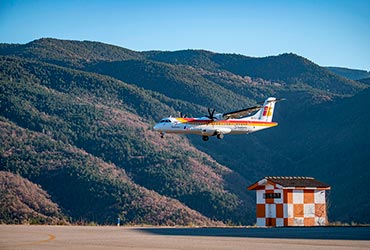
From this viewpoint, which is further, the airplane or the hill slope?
the hill slope

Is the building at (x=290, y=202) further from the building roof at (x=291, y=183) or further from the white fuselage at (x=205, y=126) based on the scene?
the white fuselage at (x=205, y=126)

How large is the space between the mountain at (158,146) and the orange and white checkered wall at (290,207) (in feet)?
135

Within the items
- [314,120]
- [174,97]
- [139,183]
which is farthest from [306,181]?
[174,97]

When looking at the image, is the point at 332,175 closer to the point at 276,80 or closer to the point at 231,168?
the point at 231,168

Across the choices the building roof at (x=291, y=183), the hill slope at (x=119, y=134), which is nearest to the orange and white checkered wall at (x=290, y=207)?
the building roof at (x=291, y=183)

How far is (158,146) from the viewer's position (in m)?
125

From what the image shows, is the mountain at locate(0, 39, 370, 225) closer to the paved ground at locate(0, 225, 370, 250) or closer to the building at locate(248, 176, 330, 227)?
the building at locate(248, 176, 330, 227)

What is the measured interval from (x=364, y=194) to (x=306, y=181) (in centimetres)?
5364

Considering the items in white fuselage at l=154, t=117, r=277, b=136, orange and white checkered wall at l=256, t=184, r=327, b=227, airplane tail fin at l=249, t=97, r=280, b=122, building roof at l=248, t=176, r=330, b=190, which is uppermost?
airplane tail fin at l=249, t=97, r=280, b=122

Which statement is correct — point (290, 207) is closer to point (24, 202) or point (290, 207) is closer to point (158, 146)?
point (24, 202)

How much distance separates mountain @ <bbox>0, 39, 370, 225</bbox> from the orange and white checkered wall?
41177 millimetres

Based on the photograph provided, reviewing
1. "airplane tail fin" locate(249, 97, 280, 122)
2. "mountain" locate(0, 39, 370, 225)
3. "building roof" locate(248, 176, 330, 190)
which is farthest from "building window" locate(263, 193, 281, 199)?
"mountain" locate(0, 39, 370, 225)

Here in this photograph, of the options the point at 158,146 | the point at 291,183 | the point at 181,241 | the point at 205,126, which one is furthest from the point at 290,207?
the point at 158,146

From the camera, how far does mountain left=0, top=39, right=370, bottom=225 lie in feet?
344
